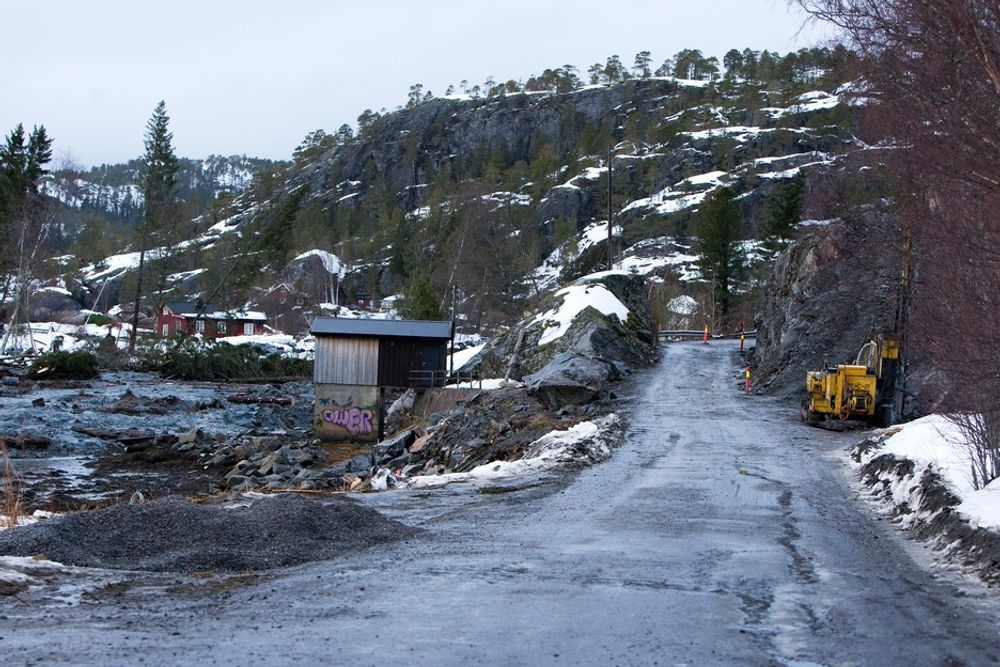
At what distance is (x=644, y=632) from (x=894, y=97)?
6.64m

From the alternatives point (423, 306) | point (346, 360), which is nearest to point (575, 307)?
point (346, 360)

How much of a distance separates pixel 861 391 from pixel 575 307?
1653cm

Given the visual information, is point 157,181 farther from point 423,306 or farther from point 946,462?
point 946,462

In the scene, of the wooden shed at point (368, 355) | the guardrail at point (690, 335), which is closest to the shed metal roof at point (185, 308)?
the guardrail at point (690, 335)

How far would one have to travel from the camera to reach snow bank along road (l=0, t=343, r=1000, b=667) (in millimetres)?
6141

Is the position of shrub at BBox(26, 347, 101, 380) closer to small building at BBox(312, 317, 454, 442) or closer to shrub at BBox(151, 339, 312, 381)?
shrub at BBox(151, 339, 312, 381)

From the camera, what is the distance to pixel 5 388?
44.2 metres

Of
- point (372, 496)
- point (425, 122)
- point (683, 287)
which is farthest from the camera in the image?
point (425, 122)

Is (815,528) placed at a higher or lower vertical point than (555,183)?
lower

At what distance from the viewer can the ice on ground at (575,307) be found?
39312 millimetres

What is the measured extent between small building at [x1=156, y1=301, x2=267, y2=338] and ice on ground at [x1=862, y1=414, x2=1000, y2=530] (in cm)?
7091

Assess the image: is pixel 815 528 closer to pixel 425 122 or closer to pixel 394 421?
pixel 394 421

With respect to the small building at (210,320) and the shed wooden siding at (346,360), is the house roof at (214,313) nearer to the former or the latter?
the small building at (210,320)

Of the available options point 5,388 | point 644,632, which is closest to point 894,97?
point 644,632
